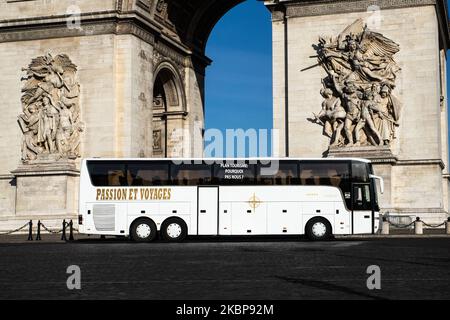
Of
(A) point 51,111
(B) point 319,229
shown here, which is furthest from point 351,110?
(A) point 51,111

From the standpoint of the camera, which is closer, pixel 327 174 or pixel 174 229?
pixel 327 174

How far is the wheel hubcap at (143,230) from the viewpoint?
95.3 ft

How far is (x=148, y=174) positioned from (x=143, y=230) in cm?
205

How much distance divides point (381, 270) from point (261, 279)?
103 inches

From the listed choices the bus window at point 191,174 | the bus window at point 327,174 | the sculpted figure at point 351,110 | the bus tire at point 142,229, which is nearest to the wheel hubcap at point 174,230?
the bus tire at point 142,229

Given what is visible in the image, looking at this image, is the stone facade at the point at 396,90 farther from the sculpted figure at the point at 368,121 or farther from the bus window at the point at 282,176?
the bus window at the point at 282,176

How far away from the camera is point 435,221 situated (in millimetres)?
32281

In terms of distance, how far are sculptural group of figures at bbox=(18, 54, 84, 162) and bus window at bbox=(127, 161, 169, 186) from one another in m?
8.03

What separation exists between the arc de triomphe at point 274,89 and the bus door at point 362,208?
3720 mm

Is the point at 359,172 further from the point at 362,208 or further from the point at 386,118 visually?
the point at 386,118

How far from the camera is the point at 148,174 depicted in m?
28.6

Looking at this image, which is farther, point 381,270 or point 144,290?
point 381,270
